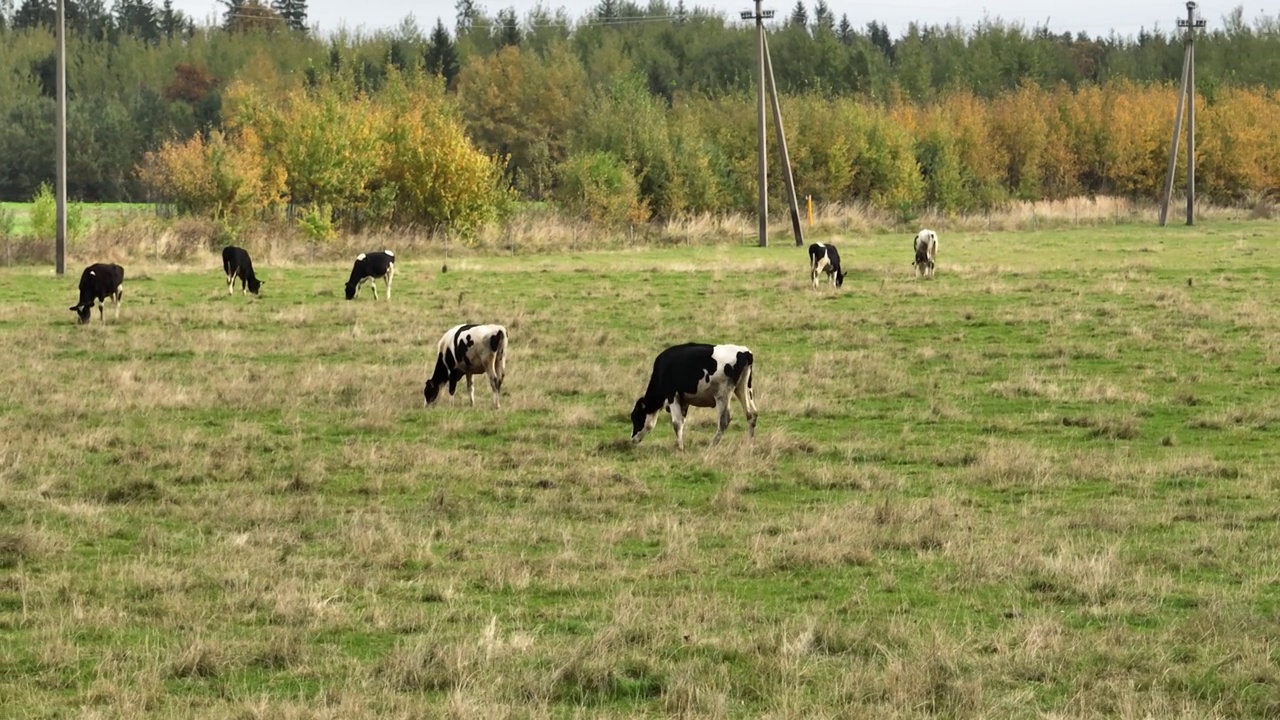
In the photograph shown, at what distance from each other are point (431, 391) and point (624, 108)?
2033 inches

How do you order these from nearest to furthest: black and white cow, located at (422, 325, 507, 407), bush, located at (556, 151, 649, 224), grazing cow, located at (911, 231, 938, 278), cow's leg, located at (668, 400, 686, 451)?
cow's leg, located at (668, 400, 686, 451) < black and white cow, located at (422, 325, 507, 407) < grazing cow, located at (911, 231, 938, 278) < bush, located at (556, 151, 649, 224)

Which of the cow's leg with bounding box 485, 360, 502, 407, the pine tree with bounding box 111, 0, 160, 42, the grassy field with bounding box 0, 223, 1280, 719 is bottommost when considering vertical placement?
the grassy field with bounding box 0, 223, 1280, 719

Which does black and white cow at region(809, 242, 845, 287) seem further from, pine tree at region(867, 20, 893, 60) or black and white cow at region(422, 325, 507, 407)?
pine tree at region(867, 20, 893, 60)

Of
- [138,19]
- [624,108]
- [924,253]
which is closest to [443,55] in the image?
[624,108]

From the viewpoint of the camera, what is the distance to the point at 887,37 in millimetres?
196375

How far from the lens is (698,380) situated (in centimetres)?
1606

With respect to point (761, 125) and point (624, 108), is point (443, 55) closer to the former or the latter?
point (624, 108)

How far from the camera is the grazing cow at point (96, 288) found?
29.0m

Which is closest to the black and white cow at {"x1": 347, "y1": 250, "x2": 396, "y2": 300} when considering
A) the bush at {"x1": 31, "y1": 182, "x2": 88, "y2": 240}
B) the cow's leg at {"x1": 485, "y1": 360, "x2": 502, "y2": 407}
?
the cow's leg at {"x1": 485, "y1": 360, "x2": 502, "y2": 407}

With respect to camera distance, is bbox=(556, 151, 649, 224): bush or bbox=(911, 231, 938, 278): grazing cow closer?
bbox=(911, 231, 938, 278): grazing cow

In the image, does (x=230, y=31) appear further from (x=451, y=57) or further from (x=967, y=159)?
(x=967, y=159)

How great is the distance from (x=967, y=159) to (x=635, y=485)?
81.3 m

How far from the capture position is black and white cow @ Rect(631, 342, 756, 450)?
16.0 meters

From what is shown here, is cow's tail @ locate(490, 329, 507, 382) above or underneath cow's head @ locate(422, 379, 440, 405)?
above
